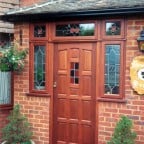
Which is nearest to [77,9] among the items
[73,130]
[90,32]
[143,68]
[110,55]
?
[90,32]

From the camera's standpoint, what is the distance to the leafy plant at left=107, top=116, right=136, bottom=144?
237 inches

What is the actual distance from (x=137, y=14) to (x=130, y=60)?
→ 83cm

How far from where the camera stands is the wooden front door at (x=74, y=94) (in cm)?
691

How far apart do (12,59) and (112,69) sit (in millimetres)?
2058

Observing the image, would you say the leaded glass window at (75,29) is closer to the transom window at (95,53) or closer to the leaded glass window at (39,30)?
the transom window at (95,53)

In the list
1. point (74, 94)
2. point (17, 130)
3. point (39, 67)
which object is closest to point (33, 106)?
point (17, 130)

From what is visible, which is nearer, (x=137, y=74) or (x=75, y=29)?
(x=137, y=74)

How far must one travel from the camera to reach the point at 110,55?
6.60 metres

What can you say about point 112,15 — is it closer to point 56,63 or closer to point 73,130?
point 56,63

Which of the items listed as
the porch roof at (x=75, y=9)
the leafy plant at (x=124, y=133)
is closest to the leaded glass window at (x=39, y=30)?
the porch roof at (x=75, y=9)

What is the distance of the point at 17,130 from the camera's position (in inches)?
288

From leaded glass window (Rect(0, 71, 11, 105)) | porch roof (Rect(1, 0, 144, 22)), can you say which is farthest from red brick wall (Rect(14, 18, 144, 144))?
leaded glass window (Rect(0, 71, 11, 105))

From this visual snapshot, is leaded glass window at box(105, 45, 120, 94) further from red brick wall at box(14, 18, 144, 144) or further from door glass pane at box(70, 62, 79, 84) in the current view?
door glass pane at box(70, 62, 79, 84)

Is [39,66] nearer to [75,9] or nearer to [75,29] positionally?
[75,29]
